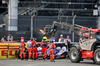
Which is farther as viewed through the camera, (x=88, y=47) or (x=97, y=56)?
(x=88, y=47)

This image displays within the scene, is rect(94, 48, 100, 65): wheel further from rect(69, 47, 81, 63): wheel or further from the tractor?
rect(69, 47, 81, 63): wheel

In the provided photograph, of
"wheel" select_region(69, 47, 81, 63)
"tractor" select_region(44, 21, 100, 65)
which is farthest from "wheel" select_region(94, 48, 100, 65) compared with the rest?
"wheel" select_region(69, 47, 81, 63)

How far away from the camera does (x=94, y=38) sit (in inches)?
678

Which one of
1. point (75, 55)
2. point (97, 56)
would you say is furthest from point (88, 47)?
point (75, 55)

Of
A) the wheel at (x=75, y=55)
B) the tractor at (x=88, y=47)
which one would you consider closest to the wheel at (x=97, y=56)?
the tractor at (x=88, y=47)

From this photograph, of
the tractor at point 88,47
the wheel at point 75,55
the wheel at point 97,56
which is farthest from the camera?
the wheel at point 75,55

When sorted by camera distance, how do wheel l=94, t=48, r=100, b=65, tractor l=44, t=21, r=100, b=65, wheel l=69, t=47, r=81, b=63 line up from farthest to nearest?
wheel l=69, t=47, r=81, b=63 < tractor l=44, t=21, r=100, b=65 < wheel l=94, t=48, r=100, b=65

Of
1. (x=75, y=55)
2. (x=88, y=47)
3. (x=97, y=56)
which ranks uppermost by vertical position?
(x=88, y=47)

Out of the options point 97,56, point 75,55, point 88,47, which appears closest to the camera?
point 97,56

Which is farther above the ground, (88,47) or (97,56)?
(88,47)

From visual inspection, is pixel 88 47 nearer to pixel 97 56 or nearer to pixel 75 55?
pixel 97 56

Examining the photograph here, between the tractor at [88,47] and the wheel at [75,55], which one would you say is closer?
the tractor at [88,47]

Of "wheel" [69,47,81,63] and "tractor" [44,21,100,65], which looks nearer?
"tractor" [44,21,100,65]

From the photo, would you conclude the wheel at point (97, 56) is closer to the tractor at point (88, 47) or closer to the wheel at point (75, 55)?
the tractor at point (88, 47)
